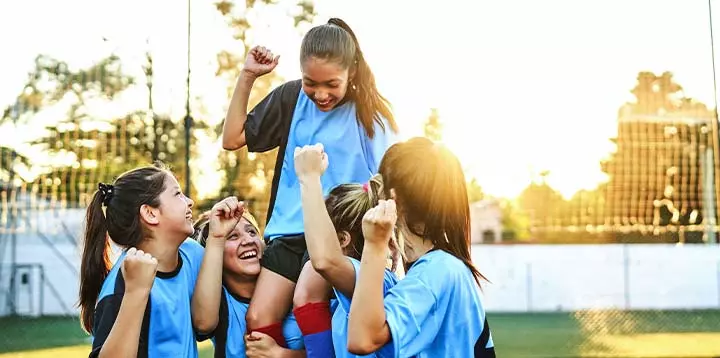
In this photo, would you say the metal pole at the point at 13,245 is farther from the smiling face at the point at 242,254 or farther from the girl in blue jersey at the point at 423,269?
the girl in blue jersey at the point at 423,269

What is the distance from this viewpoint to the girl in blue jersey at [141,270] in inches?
86.5

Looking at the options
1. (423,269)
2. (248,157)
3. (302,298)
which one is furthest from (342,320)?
(248,157)

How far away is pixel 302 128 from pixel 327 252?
53cm

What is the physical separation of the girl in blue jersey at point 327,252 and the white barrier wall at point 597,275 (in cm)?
1086

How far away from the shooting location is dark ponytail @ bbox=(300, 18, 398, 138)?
8.01 ft

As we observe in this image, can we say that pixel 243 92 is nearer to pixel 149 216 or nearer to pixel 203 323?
pixel 149 216

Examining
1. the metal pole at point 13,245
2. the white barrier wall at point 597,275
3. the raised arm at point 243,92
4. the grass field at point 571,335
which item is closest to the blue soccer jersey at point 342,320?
the raised arm at point 243,92

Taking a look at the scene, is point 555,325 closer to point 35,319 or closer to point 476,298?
point 35,319

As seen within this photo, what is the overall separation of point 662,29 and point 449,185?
9.14 meters

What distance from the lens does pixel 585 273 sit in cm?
1323

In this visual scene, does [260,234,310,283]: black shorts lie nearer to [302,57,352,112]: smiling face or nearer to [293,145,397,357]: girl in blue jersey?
[293,145,397,357]: girl in blue jersey

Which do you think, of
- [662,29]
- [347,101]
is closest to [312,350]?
[347,101]

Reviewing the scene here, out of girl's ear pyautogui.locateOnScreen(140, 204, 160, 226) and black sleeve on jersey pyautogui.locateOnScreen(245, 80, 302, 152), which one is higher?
black sleeve on jersey pyautogui.locateOnScreen(245, 80, 302, 152)

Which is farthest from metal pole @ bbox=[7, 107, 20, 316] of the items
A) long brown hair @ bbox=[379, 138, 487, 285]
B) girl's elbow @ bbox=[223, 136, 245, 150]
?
long brown hair @ bbox=[379, 138, 487, 285]
